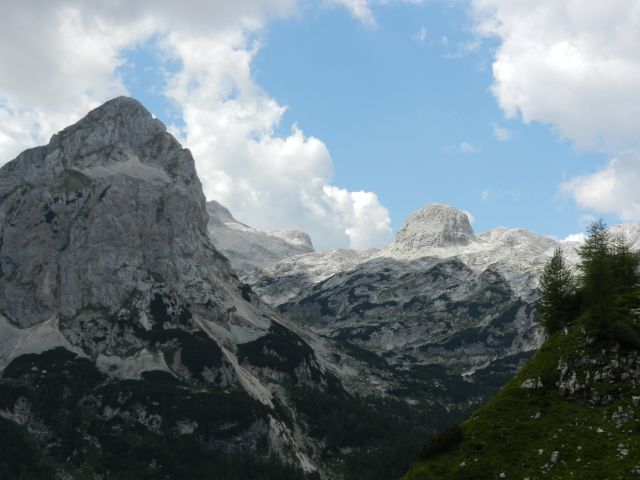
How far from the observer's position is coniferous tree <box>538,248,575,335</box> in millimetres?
122312

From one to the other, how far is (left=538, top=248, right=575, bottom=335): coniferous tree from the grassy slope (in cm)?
2317

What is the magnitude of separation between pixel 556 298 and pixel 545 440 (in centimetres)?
4633

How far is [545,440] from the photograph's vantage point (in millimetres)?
84812

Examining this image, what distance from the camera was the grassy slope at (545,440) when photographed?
257 feet

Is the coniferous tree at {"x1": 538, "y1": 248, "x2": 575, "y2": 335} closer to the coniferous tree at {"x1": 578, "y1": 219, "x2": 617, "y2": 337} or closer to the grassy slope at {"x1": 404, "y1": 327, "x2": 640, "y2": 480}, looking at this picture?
the coniferous tree at {"x1": 578, "y1": 219, "x2": 617, "y2": 337}

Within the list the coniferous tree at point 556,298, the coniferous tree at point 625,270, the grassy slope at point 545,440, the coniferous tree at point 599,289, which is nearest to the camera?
the grassy slope at point 545,440

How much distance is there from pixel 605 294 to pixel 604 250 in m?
32.0

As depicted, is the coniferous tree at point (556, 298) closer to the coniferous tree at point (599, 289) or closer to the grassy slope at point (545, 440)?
the coniferous tree at point (599, 289)

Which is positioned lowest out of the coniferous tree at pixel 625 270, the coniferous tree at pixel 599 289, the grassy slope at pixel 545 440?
the grassy slope at pixel 545 440

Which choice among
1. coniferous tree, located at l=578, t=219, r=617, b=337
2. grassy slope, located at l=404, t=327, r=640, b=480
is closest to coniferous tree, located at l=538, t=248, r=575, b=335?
coniferous tree, located at l=578, t=219, r=617, b=337

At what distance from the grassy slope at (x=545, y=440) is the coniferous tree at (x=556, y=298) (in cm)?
2317

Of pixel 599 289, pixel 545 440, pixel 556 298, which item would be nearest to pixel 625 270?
pixel 556 298

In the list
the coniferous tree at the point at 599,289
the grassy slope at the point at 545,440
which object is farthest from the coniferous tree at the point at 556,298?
the grassy slope at the point at 545,440

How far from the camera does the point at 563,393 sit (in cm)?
9331
